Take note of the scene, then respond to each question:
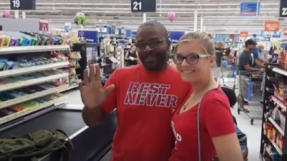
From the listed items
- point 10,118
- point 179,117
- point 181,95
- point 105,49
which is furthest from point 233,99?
point 105,49

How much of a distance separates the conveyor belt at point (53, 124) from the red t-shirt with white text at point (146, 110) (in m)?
0.85

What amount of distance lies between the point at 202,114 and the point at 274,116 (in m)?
2.88

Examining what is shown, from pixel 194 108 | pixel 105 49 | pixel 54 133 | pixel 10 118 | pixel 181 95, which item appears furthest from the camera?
pixel 105 49

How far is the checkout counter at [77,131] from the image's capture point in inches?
Result: 92.3

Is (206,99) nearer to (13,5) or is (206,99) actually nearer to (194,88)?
(194,88)

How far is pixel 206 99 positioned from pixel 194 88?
160mm

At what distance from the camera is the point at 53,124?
8.62ft

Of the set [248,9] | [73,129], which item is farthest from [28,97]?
[248,9]

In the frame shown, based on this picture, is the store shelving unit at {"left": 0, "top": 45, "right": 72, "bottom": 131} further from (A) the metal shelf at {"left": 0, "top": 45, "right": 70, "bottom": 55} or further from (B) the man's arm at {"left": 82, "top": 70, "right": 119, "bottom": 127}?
(B) the man's arm at {"left": 82, "top": 70, "right": 119, "bottom": 127}

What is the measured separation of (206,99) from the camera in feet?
4.09

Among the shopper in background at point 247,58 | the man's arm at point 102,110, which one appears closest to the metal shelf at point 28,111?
the man's arm at point 102,110

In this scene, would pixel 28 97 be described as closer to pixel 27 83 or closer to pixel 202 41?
pixel 27 83

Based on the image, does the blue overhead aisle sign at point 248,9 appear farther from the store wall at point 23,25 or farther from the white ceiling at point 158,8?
the store wall at point 23,25

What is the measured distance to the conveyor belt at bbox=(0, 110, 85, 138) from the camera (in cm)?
242
